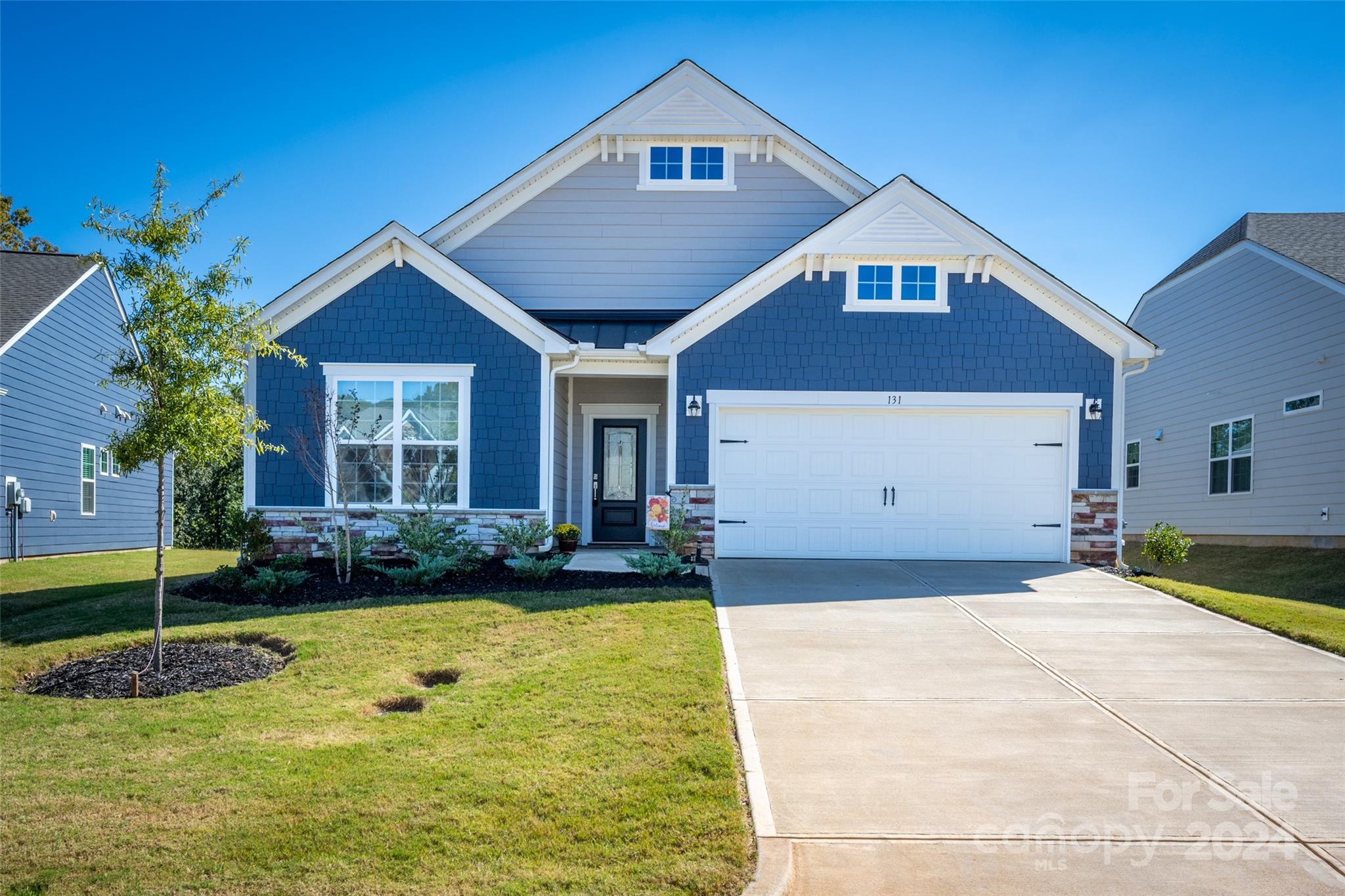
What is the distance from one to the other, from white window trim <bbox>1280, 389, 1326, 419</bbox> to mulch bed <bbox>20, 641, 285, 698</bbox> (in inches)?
662

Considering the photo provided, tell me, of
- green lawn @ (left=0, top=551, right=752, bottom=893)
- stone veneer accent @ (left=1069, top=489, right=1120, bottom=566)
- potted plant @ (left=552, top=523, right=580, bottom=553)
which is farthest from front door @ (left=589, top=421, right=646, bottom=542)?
stone veneer accent @ (left=1069, top=489, right=1120, bottom=566)

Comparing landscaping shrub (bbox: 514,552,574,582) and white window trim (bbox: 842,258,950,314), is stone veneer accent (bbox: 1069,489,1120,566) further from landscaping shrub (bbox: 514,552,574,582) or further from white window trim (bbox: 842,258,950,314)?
landscaping shrub (bbox: 514,552,574,582)

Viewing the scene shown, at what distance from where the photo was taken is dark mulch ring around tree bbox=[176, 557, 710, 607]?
9742mm

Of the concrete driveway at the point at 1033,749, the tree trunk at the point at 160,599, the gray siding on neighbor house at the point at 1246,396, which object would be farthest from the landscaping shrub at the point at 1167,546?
the tree trunk at the point at 160,599

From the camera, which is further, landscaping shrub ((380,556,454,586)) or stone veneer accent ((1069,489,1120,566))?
stone veneer accent ((1069,489,1120,566))

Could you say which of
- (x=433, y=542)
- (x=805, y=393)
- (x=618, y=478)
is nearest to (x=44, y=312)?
(x=433, y=542)

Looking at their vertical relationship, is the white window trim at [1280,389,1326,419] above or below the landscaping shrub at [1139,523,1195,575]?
above

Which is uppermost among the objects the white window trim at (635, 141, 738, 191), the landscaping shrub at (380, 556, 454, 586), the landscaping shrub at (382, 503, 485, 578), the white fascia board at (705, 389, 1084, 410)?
the white window trim at (635, 141, 738, 191)

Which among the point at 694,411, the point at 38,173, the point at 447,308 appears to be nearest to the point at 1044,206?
the point at 694,411

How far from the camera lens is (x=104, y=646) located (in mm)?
7773

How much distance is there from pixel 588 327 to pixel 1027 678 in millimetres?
9063

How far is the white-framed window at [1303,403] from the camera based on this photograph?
1480 cm

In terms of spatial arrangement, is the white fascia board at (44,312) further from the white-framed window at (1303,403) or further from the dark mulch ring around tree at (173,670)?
the white-framed window at (1303,403)

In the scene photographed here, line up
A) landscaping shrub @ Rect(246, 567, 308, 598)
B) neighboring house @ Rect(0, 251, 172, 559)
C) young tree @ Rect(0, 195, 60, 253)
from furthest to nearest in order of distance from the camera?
young tree @ Rect(0, 195, 60, 253)
neighboring house @ Rect(0, 251, 172, 559)
landscaping shrub @ Rect(246, 567, 308, 598)
